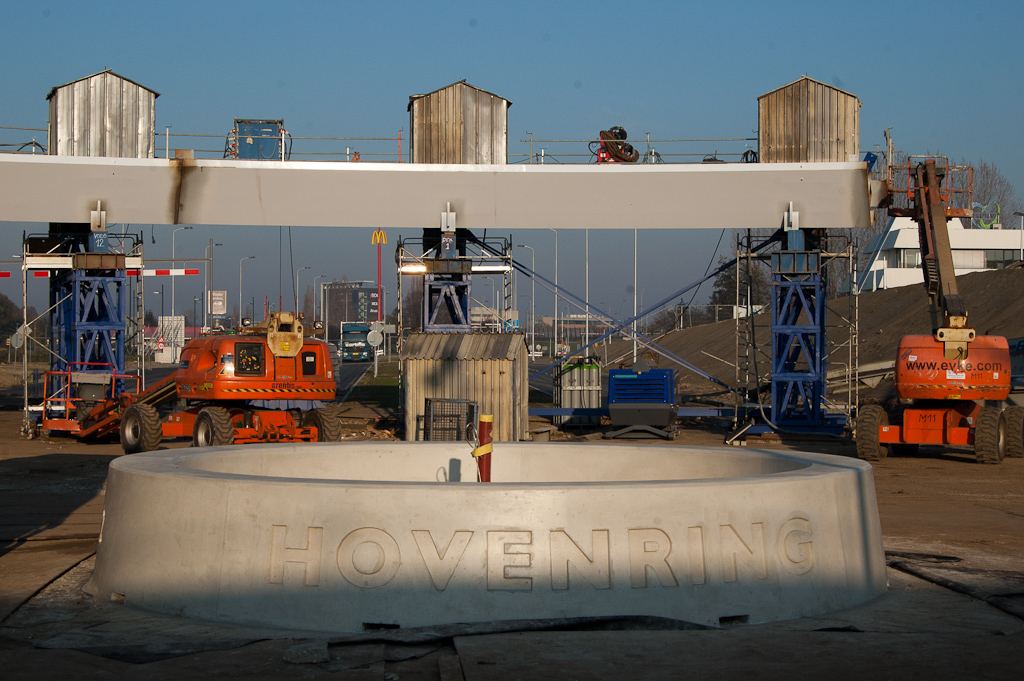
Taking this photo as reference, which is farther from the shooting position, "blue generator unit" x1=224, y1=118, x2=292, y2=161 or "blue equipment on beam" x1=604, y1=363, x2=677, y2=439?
"blue generator unit" x1=224, y1=118, x2=292, y2=161

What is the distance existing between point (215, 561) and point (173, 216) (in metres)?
21.9

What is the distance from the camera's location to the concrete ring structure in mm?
7301

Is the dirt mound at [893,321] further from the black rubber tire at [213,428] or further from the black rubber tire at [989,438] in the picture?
the black rubber tire at [213,428]

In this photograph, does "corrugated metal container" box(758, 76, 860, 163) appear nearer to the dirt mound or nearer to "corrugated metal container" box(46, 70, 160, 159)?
the dirt mound

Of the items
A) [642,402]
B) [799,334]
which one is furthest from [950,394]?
[642,402]

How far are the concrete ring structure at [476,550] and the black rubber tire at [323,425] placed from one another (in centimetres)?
1329

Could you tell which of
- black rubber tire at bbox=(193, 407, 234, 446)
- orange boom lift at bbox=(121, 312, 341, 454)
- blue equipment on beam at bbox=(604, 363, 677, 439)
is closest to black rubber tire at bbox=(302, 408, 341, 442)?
orange boom lift at bbox=(121, 312, 341, 454)

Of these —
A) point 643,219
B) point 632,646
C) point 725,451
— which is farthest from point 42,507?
Answer: point 643,219

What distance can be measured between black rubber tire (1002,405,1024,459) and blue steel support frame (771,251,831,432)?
521 cm

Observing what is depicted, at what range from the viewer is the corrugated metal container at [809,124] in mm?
28891

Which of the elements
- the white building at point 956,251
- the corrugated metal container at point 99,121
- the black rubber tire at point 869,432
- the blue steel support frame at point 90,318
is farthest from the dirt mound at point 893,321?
the corrugated metal container at point 99,121

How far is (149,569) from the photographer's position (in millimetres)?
7961

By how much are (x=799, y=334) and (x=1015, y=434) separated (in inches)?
258

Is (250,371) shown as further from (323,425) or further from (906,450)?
(906,450)
